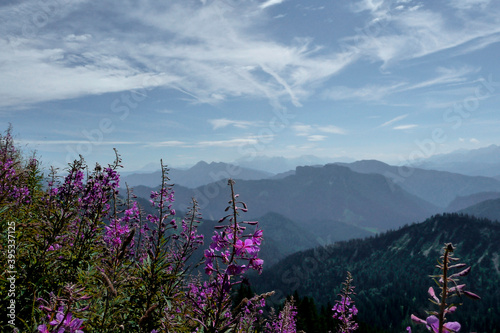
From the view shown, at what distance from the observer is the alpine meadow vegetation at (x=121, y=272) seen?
2697 mm

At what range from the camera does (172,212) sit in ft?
26.3

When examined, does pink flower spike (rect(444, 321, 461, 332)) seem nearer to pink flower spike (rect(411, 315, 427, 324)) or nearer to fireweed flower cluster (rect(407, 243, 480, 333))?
fireweed flower cluster (rect(407, 243, 480, 333))

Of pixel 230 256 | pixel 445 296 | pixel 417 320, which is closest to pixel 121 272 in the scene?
pixel 230 256

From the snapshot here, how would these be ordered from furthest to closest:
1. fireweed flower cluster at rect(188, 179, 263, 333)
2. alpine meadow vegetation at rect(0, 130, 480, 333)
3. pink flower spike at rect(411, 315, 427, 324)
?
1. fireweed flower cluster at rect(188, 179, 263, 333)
2. alpine meadow vegetation at rect(0, 130, 480, 333)
3. pink flower spike at rect(411, 315, 427, 324)

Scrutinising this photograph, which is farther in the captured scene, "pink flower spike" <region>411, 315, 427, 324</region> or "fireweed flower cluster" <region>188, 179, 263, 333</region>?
"fireweed flower cluster" <region>188, 179, 263, 333</region>

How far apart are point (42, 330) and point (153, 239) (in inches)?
211

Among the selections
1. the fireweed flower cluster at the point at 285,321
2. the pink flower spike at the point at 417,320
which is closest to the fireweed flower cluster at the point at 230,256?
the pink flower spike at the point at 417,320

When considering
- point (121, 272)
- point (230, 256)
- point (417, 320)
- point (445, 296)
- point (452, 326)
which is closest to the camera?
point (445, 296)

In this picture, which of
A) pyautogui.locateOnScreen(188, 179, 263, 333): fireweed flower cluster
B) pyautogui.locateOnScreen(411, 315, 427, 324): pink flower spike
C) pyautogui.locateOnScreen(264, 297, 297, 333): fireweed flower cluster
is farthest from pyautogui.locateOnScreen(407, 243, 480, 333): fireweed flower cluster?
pyautogui.locateOnScreen(264, 297, 297, 333): fireweed flower cluster

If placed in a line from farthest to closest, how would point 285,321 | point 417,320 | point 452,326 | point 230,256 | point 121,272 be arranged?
Answer: point 285,321 → point 121,272 → point 230,256 → point 417,320 → point 452,326

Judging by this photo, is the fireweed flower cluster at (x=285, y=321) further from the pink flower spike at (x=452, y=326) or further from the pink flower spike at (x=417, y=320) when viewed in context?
the pink flower spike at (x=452, y=326)

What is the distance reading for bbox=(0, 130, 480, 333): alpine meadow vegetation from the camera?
8.85ft

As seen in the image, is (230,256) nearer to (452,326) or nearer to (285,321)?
(452,326)

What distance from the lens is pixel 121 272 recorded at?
4.37 m
